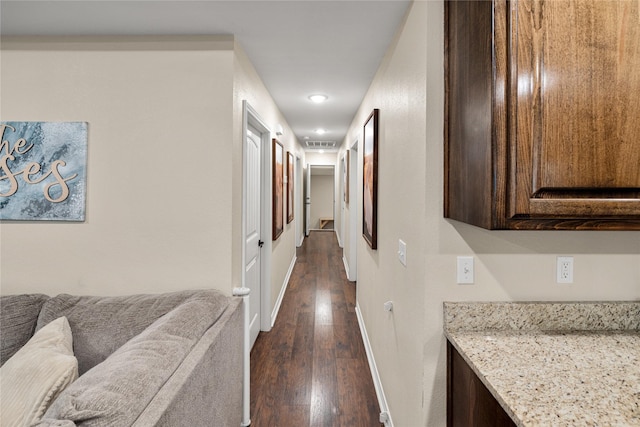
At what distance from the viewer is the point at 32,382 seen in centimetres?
112

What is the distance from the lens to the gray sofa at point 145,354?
34.7 inches

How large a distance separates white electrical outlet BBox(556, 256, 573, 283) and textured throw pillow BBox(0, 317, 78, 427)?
1861mm

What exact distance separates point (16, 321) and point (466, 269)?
213 cm

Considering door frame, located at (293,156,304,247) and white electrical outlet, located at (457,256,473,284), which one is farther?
door frame, located at (293,156,304,247)

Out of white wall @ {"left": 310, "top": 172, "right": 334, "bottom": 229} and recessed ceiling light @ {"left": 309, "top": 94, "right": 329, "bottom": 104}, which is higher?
recessed ceiling light @ {"left": 309, "top": 94, "right": 329, "bottom": 104}

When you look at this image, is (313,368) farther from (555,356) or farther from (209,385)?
(555,356)

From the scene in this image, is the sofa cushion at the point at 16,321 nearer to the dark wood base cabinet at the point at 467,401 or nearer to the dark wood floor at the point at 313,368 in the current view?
the dark wood floor at the point at 313,368

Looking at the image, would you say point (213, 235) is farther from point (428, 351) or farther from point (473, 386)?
point (473, 386)

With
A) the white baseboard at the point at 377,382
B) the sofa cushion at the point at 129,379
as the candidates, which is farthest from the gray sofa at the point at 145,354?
the white baseboard at the point at 377,382

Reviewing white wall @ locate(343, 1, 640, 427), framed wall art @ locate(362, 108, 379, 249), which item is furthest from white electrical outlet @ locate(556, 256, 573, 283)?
framed wall art @ locate(362, 108, 379, 249)

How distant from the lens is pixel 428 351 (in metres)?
1.38

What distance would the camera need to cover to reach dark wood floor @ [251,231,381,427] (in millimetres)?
2084

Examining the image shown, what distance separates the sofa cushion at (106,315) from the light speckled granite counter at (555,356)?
1198 mm

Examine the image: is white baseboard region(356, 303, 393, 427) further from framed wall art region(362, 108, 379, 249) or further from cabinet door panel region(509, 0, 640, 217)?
cabinet door panel region(509, 0, 640, 217)
